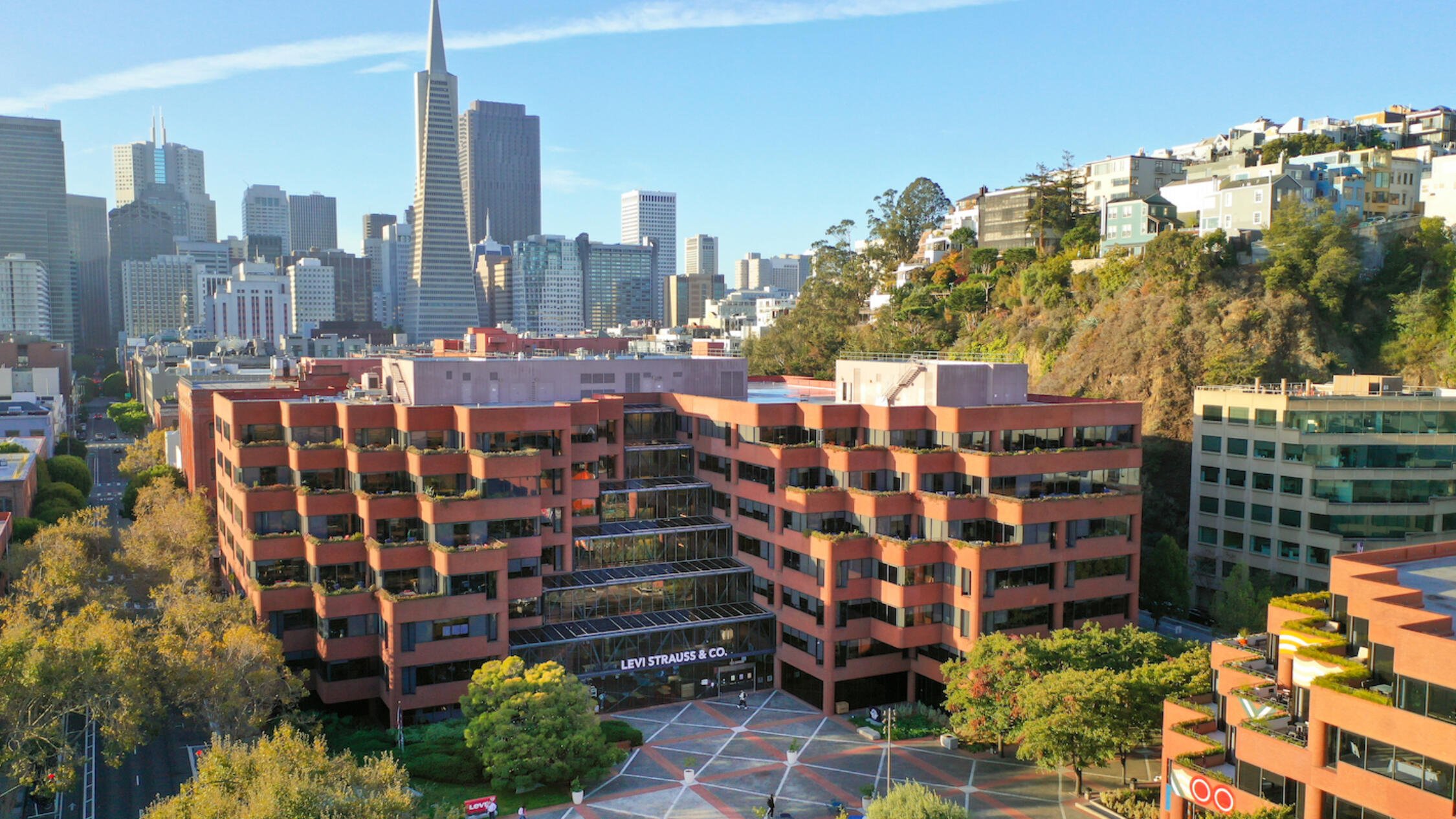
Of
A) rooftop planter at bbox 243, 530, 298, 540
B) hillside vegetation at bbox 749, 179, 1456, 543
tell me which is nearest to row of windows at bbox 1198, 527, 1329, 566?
hillside vegetation at bbox 749, 179, 1456, 543

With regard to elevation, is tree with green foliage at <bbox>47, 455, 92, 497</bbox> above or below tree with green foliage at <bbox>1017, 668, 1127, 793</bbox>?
above

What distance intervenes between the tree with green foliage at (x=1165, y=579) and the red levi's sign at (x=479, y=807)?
175ft

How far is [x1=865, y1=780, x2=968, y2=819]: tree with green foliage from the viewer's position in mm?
40938

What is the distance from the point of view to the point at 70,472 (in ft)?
430

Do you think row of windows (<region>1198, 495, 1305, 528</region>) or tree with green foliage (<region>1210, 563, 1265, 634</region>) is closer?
tree with green foliage (<region>1210, 563, 1265, 634</region>)

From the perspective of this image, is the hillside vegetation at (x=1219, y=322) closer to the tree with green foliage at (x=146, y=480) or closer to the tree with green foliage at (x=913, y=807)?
the tree with green foliage at (x=913, y=807)

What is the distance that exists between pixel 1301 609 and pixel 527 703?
120 ft

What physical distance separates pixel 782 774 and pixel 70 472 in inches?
4451

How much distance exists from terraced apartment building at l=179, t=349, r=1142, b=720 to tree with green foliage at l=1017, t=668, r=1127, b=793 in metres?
11.9

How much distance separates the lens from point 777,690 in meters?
72.7

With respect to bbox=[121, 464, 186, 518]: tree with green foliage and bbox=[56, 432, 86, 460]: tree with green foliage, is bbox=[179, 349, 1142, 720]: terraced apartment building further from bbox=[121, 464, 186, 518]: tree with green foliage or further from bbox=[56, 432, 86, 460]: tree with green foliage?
bbox=[56, 432, 86, 460]: tree with green foliage

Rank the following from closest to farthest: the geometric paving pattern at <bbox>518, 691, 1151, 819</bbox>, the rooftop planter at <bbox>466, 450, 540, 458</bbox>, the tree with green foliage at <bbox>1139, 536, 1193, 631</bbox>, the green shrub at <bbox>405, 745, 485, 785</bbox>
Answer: the geometric paving pattern at <bbox>518, 691, 1151, 819</bbox>, the green shrub at <bbox>405, 745, 485, 785</bbox>, the rooftop planter at <bbox>466, 450, 540, 458</bbox>, the tree with green foliage at <bbox>1139, 536, 1193, 631</bbox>

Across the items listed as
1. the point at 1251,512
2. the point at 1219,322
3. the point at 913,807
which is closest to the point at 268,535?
the point at 913,807

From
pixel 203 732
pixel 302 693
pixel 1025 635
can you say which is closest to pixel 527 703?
pixel 302 693
